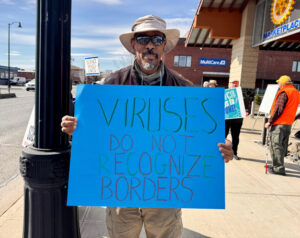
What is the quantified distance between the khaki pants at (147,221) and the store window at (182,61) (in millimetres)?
35754

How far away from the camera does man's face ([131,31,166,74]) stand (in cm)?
192

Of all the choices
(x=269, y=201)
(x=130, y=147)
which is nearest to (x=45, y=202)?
(x=130, y=147)

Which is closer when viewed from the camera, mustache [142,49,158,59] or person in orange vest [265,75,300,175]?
mustache [142,49,158,59]

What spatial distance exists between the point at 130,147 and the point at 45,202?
0.72 meters

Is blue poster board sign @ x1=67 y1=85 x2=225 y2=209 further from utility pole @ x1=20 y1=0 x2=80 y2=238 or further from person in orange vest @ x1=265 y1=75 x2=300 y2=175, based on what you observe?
person in orange vest @ x1=265 y1=75 x2=300 y2=175

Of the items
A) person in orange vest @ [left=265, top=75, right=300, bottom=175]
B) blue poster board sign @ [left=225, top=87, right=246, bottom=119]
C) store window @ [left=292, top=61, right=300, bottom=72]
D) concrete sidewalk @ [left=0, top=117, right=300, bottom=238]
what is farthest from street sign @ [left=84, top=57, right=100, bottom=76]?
store window @ [left=292, top=61, right=300, bottom=72]

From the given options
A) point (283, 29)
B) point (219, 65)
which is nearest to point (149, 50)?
point (283, 29)

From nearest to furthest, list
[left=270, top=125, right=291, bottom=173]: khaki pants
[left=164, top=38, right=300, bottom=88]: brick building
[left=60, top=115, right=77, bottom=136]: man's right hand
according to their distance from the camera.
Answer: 1. [left=60, top=115, right=77, bottom=136]: man's right hand
2. [left=270, top=125, right=291, bottom=173]: khaki pants
3. [left=164, top=38, right=300, bottom=88]: brick building

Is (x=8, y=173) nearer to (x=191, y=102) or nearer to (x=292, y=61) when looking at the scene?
(x=191, y=102)

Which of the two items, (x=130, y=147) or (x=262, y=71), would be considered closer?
(x=130, y=147)

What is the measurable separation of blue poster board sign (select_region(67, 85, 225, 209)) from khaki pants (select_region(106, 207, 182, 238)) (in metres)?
0.23

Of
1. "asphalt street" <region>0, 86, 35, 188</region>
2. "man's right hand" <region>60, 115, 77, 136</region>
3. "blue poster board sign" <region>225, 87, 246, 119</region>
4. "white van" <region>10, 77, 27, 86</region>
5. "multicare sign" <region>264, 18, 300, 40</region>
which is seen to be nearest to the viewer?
"man's right hand" <region>60, 115, 77, 136</region>

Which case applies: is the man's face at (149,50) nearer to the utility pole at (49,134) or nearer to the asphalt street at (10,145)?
the utility pole at (49,134)

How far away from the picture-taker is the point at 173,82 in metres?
2.07
